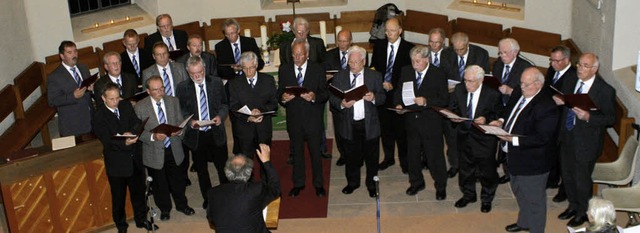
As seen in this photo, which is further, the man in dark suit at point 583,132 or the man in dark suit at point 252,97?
the man in dark suit at point 252,97

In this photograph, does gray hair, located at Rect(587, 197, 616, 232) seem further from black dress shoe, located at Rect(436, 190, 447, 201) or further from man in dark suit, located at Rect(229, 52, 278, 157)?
man in dark suit, located at Rect(229, 52, 278, 157)

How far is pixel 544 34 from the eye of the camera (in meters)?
12.2

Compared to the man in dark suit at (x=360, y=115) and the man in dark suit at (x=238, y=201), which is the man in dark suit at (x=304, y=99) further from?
the man in dark suit at (x=238, y=201)

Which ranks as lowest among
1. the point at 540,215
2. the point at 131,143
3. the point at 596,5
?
the point at 540,215

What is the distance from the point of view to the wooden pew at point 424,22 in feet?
44.2

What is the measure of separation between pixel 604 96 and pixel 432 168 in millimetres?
1901

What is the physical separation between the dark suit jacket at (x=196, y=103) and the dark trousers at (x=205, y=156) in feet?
0.23

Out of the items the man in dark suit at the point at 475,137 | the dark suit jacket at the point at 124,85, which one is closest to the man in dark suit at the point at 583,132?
the man in dark suit at the point at 475,137

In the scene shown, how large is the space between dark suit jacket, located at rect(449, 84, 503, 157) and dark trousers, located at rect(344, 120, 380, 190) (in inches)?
36.8

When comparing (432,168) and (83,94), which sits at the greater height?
(83,94)

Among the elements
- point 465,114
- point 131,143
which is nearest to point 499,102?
point 465,114

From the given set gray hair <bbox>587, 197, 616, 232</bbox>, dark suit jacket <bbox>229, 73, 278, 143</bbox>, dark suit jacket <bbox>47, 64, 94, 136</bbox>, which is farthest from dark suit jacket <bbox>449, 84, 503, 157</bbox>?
dark suit jacket <bbox>47, 64, 94, 136</bbox>

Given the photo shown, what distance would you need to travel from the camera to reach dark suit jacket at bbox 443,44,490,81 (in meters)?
9.09

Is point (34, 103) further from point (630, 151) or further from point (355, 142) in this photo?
point (630, 151)
